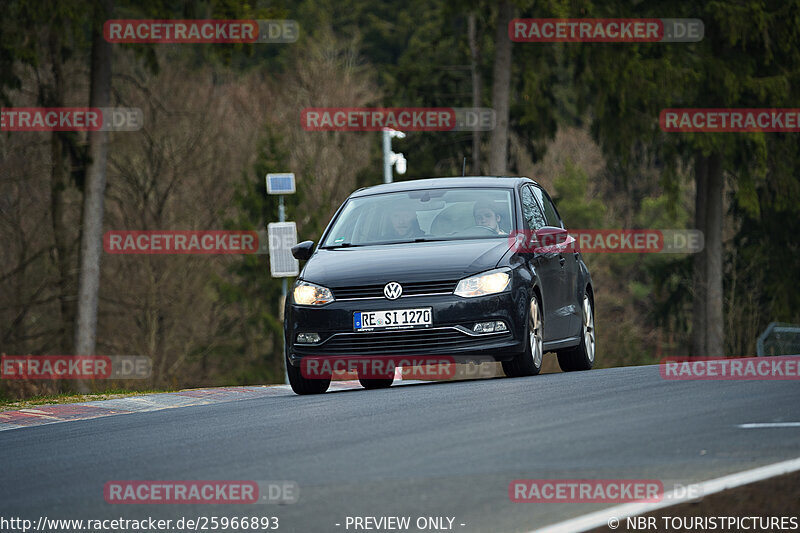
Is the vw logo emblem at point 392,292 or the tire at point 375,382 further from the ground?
the vw logo emblem at point 392,292

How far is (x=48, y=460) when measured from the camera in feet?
27.9

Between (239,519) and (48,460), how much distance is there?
2600mm

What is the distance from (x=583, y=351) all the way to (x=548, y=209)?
151 centimetres

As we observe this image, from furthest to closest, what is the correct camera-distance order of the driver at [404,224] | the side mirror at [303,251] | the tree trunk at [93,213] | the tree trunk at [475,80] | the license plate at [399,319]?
1. the tree trunk at [475,80]
2. the tree trunk at [93,213]
3. the side mirror at [303,251]
4. the driver at [404,224]
5. the license plate at [399,319]

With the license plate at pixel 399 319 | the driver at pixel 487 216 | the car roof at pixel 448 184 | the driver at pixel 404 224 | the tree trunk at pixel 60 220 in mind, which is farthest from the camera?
the tree trunk at pixel 60 220

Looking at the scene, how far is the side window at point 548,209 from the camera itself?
46.9 ft

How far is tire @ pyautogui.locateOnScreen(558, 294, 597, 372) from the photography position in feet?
46.8

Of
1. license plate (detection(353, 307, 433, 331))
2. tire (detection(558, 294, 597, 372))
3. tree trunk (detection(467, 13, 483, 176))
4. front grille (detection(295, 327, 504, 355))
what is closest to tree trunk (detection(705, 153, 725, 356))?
tree trunk (detection(467, 13, 483, 176))

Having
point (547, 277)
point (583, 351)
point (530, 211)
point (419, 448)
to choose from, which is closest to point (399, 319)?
point (547, 277)

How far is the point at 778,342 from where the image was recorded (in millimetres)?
22156

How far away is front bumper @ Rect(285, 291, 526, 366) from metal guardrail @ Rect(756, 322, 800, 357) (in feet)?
36.6

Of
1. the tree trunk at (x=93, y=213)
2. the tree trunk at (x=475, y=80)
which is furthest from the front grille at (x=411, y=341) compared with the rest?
the tree trunk at (x=475, y=80)

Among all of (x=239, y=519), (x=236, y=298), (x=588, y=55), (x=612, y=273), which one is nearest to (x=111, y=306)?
(x=236, y=298)

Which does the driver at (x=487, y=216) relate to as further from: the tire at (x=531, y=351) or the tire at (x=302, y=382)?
the tire at (x=302, y=382)
